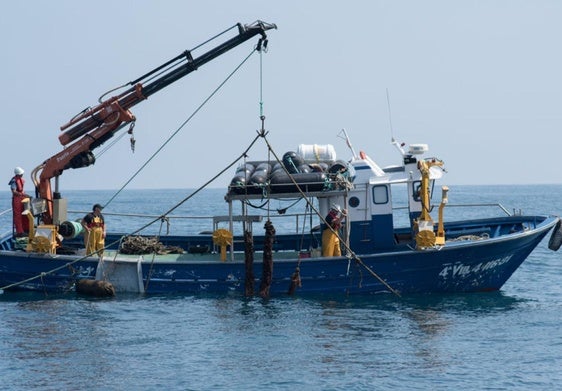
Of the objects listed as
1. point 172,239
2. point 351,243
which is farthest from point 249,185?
point 172,239

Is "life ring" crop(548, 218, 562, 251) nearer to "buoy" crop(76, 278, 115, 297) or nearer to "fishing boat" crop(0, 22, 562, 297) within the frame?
"fishing boat" crop(0, 22, 562, 297)

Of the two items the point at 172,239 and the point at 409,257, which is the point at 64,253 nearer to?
the point at 172,239

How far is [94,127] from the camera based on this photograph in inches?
966

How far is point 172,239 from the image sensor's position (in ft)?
89.6

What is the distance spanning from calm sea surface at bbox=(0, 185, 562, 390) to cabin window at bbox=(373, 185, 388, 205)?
226 centimetres

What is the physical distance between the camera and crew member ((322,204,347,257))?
2306 cm

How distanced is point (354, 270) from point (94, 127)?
6.89 m

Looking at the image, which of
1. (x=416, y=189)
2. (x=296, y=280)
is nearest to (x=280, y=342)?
(x=296, y=280)

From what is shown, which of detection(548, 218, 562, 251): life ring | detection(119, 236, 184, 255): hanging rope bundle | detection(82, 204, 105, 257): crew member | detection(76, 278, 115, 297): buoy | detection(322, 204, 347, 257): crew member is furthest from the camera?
detection(119, 236, 184, 255): hanging rope bundle

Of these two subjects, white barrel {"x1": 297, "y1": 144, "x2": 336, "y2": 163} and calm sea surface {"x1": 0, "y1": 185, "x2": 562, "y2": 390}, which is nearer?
calm sea surface {"x1": 0, "y1": 185, "x2": 562, "y2": 390}

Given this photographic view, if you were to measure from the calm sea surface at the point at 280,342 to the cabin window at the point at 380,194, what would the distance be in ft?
7.40

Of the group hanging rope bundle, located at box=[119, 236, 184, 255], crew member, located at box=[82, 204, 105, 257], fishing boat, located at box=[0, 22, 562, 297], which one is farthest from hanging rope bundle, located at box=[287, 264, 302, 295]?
crew member, located at box=[82, 204, 105, 257]

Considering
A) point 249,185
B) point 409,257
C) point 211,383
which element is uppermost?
point 249,185

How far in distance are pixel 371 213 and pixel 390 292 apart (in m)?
1.85
